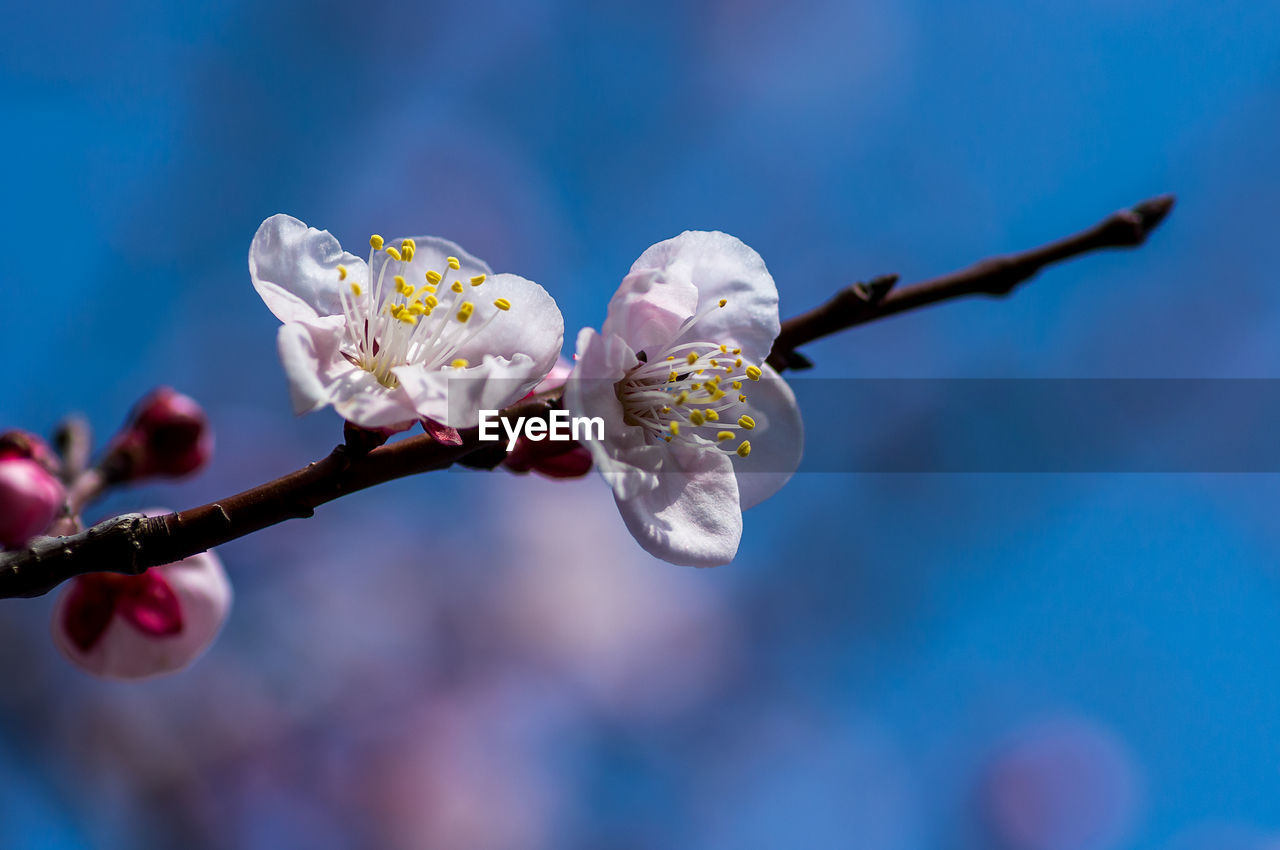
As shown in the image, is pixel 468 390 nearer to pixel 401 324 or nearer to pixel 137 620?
pixel 401 324

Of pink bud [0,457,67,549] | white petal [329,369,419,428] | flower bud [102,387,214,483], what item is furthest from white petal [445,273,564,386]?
flower bud [102,387,214,483]

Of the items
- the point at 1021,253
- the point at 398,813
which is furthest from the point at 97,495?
the point at 398,813

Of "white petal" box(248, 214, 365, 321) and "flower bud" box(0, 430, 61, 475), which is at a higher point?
"white petal" box(248, 214, 365, 321)

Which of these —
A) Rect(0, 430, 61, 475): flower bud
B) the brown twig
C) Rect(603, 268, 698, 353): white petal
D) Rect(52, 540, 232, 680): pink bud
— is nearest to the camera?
the brown twig

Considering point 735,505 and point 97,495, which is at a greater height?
point 97,495

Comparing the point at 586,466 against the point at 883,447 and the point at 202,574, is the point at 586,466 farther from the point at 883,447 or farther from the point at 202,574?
the point at 883,447

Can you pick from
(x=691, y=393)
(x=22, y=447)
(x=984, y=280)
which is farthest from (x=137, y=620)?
(x=984, y=280)

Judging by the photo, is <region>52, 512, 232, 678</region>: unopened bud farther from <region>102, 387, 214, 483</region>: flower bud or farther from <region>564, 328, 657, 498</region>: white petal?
<region>564, 328, 657, 498</region>: white petal
